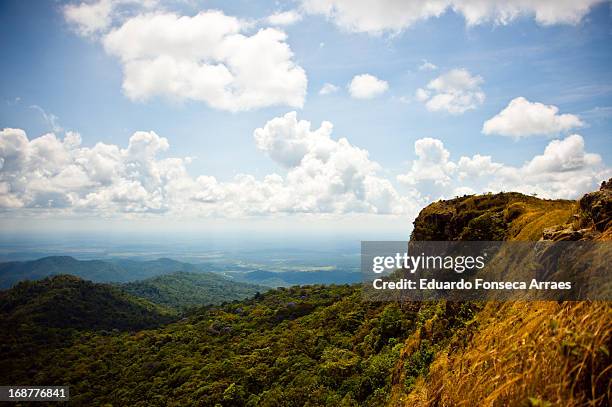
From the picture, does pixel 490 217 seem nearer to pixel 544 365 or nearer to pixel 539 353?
pixel 539 353

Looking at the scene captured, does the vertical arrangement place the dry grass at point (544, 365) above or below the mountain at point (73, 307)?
above

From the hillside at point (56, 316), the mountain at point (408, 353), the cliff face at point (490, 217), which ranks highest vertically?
the cliff face at point (490, 217)

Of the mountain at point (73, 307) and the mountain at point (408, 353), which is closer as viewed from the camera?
the mountain at point (408, 353)

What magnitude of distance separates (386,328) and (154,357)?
4351 centimetres

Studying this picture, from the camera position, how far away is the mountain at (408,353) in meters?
3.81

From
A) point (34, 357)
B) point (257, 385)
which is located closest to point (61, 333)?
point (34, 357)

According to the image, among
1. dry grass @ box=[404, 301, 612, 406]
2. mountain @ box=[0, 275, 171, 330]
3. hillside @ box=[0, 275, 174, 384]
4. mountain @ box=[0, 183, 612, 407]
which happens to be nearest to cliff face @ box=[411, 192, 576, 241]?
mountain @ box=[0, 183, 612, 407]

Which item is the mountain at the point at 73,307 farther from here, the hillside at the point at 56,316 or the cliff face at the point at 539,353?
the cliff face at the point at 539,353

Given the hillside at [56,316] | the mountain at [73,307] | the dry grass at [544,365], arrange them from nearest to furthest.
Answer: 1. the dry grass at [544,365]
2. the hillside at [56,316]
3. the mountain at [73,307]

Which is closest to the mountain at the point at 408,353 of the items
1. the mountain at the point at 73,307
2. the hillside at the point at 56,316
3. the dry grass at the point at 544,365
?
the dry grass at the point at 544,365

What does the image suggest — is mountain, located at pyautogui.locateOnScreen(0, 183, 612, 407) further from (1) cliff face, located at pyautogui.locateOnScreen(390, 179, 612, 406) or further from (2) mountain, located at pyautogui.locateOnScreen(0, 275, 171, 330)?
(2) mountain, located at pyautogui.locateOnScreen(0, 275, 171, 330)

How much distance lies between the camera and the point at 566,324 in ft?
14.0

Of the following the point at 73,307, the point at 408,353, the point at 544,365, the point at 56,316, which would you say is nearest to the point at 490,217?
the point at 408,353

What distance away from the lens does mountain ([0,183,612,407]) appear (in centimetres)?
381
